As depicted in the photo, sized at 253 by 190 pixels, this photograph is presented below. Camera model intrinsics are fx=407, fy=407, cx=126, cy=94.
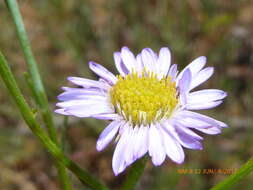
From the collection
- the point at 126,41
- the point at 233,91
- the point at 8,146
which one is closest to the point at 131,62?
the point at 8,146

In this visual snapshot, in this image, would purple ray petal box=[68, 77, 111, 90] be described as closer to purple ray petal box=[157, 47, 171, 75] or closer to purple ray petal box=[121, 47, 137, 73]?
purple ray petal box=[121, 47, 137, 73]

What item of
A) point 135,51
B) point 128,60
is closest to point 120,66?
point 128,60

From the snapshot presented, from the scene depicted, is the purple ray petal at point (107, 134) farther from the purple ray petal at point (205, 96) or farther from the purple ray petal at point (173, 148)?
the purple ray petal at point (205, 96)

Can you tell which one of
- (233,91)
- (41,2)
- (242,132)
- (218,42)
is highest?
(41,2)

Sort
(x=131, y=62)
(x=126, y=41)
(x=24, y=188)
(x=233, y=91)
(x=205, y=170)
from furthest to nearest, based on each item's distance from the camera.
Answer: (x=126, y=41) < (x=233, y=91) < (x=24, y=188) < (x=205, y=170) < (x=131, y=62)

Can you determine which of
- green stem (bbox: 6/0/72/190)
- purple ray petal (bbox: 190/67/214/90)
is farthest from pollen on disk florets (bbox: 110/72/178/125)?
green stem (bbox: 6/0/72/190)

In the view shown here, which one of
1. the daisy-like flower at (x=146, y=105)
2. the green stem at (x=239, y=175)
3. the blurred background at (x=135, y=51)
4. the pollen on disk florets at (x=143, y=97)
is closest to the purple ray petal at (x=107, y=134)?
the daisy-like flower at (x=146, y=105)

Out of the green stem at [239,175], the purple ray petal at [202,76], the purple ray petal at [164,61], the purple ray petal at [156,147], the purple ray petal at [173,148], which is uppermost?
the purple ray petal at [164,61]

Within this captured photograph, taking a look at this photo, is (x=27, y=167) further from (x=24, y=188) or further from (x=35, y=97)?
(x=35, y=97)
